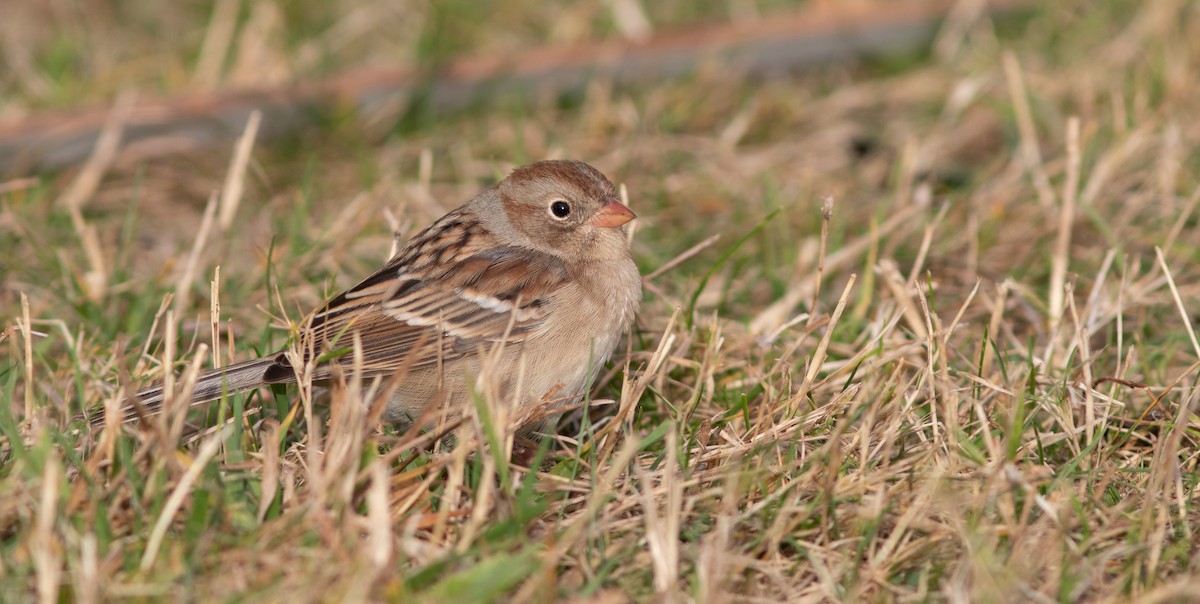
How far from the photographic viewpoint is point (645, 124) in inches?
223

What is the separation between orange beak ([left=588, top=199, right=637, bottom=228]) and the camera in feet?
12.3

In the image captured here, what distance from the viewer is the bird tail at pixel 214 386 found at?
3139mm

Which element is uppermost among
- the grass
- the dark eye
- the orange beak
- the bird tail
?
the dark eye

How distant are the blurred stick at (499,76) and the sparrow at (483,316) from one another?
2.21 metres

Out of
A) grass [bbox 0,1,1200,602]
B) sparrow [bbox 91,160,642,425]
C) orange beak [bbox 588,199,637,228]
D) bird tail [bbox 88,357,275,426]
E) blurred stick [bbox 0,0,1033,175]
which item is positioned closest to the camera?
grass [bbox 0,1,1200,602]

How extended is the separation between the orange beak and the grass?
0.30 meters

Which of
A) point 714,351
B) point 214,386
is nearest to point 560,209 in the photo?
point 714,351

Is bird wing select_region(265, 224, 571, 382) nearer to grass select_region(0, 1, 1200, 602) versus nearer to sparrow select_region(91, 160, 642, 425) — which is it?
sparrow select_region(91, 160, 642, 425)

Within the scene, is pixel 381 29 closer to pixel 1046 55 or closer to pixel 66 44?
pixel 66 44

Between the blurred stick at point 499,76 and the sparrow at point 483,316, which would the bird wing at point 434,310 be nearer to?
the sparrow at point 483,316

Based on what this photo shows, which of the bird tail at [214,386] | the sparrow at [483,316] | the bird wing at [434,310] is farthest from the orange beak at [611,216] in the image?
the bird tail at [214,386]

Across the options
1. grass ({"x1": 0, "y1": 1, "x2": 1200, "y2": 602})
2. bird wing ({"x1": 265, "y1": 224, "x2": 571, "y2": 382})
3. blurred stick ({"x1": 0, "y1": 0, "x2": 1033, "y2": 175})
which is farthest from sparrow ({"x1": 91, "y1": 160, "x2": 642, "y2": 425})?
blurred stick ({"x1": 0, "y1": 0, "x2": 1033, "y2": 175})

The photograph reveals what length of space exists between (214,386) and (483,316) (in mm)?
729

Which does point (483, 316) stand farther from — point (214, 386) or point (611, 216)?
point (214, 386)
